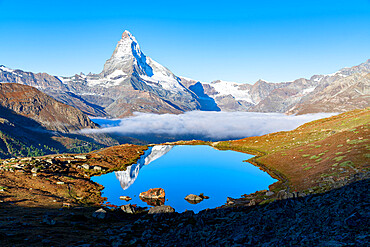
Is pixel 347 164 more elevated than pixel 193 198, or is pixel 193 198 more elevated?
pixel 347 164

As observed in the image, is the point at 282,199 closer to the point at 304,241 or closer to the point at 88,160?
the point at 304,241

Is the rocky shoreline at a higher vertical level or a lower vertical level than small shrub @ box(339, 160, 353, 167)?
lower

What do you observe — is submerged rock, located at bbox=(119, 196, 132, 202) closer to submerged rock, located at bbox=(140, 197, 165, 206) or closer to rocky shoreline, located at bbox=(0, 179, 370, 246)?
submerged rock, located at bbox=(140, 197, 165, 206)

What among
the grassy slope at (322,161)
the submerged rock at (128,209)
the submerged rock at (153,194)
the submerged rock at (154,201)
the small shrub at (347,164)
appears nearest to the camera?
the submerged rock at (128,209)

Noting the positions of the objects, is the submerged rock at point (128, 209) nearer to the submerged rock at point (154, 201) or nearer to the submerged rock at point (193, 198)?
the submerged rock at point (154, 201)

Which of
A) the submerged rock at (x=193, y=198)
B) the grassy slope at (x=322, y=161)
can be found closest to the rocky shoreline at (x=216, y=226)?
the submerged rock at (x=193, y=198)

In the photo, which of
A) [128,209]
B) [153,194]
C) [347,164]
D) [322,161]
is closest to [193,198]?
[153,194]

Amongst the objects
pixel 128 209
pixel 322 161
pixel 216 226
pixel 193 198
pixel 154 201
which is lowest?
pixel 216 226

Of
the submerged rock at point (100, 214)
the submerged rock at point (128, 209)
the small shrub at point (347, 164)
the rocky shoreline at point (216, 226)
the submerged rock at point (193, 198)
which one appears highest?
the small shrub at point (347, 164)

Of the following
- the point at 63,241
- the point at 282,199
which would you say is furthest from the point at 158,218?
the point at 282,199

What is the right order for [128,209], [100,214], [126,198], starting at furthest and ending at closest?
[126,198]
[128,209]
[100,214]

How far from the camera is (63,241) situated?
23.0 metres

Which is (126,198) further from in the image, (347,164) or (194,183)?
(347,164)

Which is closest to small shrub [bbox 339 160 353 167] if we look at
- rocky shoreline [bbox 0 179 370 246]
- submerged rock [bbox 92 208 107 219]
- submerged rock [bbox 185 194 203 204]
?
rocky shoreline [bbox 0 179 370 246]
